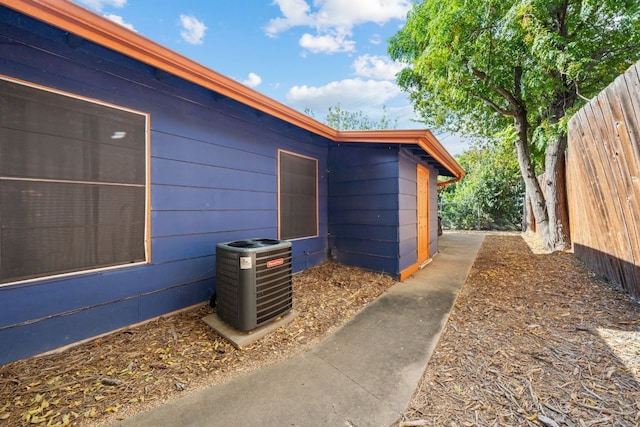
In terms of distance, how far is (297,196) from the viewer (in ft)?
13.5

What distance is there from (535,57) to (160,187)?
7420mm

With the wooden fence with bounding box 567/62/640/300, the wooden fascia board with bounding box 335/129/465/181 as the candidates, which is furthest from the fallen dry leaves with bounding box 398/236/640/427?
the wooden fascia board with bounding box 335/129/465/181

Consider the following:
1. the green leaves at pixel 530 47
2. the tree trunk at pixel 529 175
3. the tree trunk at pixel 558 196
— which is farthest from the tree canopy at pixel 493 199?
the tree trunk at pixel 558 196

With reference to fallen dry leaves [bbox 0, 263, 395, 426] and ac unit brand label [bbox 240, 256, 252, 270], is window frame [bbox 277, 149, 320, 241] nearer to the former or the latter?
fallen dry leaves [bbox 0, 263, 395, 426]

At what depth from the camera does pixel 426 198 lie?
5535 mm

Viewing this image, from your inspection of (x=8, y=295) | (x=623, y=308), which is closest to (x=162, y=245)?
(x=8, y=295)

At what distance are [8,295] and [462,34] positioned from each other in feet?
25.4

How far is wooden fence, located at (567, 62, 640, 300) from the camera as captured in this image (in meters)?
2.46

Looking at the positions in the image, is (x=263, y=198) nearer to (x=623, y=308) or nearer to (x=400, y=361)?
(x=400, y=361)

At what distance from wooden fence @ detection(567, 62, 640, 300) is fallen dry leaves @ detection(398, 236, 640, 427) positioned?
44cm

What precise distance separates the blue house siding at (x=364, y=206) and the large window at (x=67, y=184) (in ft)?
9.86

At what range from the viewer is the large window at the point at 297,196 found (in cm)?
387

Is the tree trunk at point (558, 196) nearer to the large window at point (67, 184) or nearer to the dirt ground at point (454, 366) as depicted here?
the dirt ground at point (454, 366)

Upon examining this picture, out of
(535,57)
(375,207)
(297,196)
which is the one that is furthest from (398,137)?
(535,57)
